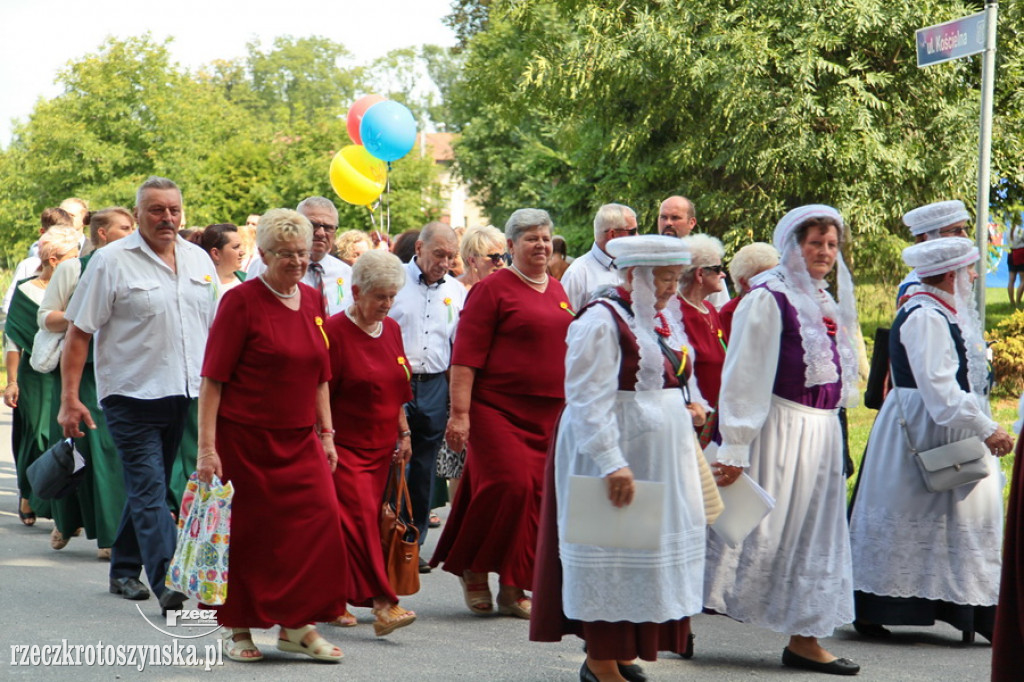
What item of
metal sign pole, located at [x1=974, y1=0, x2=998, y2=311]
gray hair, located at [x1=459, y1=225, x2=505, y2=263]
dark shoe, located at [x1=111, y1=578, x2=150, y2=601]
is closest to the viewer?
dark shoe, located at [x1=111, y1=578, x2=150, y2=601]

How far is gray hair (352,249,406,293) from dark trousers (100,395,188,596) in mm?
1201

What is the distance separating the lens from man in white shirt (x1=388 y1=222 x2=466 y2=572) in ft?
27.3

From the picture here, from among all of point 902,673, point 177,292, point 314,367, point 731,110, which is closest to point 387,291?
point 314,367

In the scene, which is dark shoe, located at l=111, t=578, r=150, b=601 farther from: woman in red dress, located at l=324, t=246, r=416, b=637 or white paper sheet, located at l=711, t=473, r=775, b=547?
white paper sheet, located at l=711, t=473, r=775, b=547

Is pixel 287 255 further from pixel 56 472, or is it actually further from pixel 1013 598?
pixel 1013 598

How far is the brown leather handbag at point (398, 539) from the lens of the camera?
22.2ft

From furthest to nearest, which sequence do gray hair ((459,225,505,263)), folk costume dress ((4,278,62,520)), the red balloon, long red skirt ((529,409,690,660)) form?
the red balloon → folk costume dress ((4,278,62,520)) → gray hair ((459,225,505,263)) → long red skirt ((529,409,690,660))

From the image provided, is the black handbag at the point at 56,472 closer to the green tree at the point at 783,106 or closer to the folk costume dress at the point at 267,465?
the folk costume dress at the point at 267,465

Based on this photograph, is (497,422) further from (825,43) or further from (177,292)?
(825,43)

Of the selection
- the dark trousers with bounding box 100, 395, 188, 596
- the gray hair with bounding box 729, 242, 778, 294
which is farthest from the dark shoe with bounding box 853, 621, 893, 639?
the dark trousers with bounding box 100, 395, 188, 596

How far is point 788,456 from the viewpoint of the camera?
607 centimetres

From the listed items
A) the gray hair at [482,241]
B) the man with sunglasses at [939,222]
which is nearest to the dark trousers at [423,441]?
the gray hair at [482,241]

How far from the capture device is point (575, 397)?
5.35m

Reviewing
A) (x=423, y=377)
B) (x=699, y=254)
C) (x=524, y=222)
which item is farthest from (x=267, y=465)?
(x=699, y=254)
